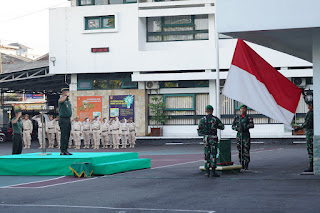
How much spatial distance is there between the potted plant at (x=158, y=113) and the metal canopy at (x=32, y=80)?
599 cm

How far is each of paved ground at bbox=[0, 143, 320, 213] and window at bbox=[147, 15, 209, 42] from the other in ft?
67.9

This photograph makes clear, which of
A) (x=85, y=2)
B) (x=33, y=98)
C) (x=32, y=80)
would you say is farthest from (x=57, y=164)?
(x=33, y=98)

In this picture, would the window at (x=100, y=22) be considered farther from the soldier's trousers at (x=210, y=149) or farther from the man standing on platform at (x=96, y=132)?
the soldier's trousers at (x=210, y=149)

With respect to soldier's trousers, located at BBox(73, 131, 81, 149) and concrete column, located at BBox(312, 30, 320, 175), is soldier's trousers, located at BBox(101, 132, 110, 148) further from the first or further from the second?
concrete column, located at BBox(312, 30, 320, 175)

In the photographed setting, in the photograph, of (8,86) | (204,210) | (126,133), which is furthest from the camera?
(8,86)

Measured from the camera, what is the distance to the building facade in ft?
124

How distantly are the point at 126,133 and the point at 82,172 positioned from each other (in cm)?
1855

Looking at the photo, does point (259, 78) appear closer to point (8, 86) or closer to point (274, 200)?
point (274, 200)

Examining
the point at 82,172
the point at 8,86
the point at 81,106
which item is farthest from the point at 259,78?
the point at 8,86

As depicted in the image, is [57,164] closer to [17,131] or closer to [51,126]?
[17,131]

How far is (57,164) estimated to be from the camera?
1828 centimetres

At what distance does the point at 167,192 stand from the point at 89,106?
88.0 feet

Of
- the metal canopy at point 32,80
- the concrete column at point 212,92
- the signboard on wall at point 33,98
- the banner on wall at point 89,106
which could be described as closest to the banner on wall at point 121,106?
the banner on wall at point 89,106

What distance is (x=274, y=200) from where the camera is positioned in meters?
11.8
